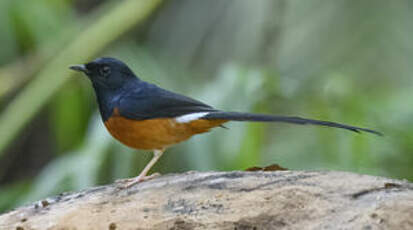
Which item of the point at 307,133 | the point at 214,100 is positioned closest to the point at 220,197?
the point at 214,100

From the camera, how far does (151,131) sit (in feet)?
11.5

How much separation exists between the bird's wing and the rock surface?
1.80 feet

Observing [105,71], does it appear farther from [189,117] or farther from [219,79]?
[219,79]

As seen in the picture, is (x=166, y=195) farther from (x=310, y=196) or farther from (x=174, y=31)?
(x=174, y=31)

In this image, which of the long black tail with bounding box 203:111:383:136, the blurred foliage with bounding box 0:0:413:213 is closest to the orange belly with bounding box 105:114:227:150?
the long black tail with bounding box 203:111:383:136

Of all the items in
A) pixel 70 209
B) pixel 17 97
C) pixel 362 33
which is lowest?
pixel 70 209

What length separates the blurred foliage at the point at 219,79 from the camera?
489cm

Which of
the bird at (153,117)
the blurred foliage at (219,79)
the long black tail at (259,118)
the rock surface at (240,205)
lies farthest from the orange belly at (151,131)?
the blurred foliage at (219,79)

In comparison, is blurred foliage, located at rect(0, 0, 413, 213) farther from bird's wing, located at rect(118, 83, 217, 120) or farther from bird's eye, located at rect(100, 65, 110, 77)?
bird's wing, located at rect(118, 83, 217, 120)

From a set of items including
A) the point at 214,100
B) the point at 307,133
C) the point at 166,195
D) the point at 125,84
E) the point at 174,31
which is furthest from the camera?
the point at 174,31

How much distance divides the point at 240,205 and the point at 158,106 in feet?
3.62

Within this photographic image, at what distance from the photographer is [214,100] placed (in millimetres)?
4934

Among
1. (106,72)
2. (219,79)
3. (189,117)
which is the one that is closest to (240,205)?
(189,117)

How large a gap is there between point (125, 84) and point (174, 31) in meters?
2.46
